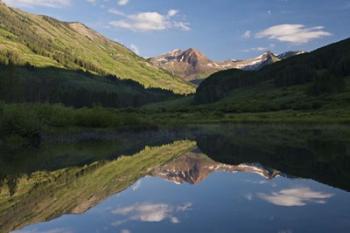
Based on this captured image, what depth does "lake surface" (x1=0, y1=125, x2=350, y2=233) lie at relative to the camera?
21.4m

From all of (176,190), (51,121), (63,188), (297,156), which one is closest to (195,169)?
(176,190)

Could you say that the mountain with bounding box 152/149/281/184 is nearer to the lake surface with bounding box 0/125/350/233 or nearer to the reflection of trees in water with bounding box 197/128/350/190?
the lake surface with bounding box 0/125/350/233

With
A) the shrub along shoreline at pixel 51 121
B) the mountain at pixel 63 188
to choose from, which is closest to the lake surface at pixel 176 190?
the mountain at pixel 63 188

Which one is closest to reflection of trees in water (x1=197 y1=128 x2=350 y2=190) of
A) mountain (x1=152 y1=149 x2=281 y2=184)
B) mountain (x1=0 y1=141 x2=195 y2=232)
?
mountain (x1=152 y1=149 x2=281 y2=184)

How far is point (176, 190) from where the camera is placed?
3225 cm

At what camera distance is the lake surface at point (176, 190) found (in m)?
21.4

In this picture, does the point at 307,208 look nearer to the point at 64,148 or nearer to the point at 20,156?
the point at 20,156

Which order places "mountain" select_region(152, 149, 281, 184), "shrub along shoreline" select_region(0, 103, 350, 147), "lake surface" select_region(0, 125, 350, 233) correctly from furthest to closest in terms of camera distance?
1. "shrub along shoreline" select_region(0, 103, 350, 147)
2. "mountain" select_region(152, 149, 281, 184)
3. "lake surface" select_region(0, 125, 350, 233)

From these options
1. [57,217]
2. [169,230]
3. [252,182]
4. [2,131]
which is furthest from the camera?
[2,131]

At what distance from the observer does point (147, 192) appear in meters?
31.4

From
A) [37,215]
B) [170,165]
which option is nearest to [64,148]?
[170,165]

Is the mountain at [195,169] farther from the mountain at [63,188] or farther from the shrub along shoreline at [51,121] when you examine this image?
the shrub along shoreline at [51,121]

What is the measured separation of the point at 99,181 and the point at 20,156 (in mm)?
21113

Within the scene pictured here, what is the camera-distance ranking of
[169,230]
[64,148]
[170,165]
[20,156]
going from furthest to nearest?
[64,148] → [20,156] → [170,165] → [169,230]
